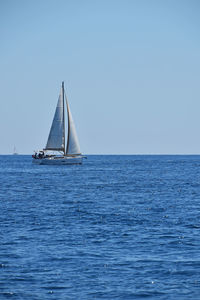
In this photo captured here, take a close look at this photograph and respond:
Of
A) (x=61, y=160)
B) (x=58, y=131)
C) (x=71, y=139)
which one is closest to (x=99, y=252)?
(x=71, y=139)

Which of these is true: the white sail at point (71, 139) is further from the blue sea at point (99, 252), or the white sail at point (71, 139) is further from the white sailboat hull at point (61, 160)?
the blue sea at point (99, 252)

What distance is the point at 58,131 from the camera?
117688 millimetres

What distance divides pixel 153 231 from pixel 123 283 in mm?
10086

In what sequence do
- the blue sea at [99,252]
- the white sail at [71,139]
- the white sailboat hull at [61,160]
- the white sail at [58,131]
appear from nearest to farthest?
the blue sea at [99,252], the white sail at [71,139], the white sail at [58,131], the white sailboat hull at [61,160]

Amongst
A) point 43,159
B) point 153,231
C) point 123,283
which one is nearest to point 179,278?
point 123,283

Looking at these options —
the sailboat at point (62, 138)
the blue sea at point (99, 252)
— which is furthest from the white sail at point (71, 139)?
the blue sea at point (99, 252)


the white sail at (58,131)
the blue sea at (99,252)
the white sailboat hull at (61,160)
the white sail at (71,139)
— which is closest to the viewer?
the blue sea at (99,252)

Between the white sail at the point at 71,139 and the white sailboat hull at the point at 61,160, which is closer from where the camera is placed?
the white sail at the point at 71,139

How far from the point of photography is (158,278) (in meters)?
18.0

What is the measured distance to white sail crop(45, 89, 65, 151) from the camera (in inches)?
4636

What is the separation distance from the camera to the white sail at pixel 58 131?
117750mm

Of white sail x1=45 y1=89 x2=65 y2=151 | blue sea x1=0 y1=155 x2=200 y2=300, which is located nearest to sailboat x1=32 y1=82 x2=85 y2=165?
white sail x1=45 y1=89 x2=65 y2=151

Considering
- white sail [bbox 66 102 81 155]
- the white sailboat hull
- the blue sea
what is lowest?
the blue sea

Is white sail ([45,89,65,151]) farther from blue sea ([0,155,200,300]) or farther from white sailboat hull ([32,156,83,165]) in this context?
blue sea ([0,155,200,300])
